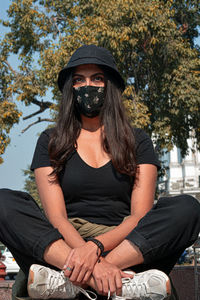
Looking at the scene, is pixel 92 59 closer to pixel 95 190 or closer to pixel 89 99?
pixel 89 99

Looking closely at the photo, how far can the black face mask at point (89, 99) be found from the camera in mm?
3740

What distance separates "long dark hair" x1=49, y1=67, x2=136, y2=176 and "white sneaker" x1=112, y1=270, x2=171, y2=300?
0.86m

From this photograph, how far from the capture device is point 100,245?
9.92 ft

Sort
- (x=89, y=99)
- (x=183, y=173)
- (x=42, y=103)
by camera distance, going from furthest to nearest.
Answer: (x=183, y=173) < (x=42, y=103) < (x=89, y=99)

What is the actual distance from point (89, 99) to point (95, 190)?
71 cm

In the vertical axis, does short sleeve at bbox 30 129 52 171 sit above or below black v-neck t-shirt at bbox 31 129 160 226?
above

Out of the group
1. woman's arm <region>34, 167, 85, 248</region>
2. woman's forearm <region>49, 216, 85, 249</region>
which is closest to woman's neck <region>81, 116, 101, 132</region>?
woman's arm <region>34, 167, 85, 248</region>

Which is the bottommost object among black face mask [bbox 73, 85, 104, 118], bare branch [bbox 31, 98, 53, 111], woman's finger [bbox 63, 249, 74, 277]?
woman's finger [bbox 63, 249, 74, 277]

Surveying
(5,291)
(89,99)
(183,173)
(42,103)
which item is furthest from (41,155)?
(183,173)

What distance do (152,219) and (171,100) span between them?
1320cm

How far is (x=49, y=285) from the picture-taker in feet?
9.05

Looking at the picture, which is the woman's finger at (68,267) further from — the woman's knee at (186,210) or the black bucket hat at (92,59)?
the black bucket hat at (92,59)

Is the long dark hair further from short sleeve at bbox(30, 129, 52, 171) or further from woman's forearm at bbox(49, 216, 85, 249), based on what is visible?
woman's forearm at bbox(49, 216, 85, 249)

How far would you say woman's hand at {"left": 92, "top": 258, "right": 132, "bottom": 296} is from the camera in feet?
9.14
